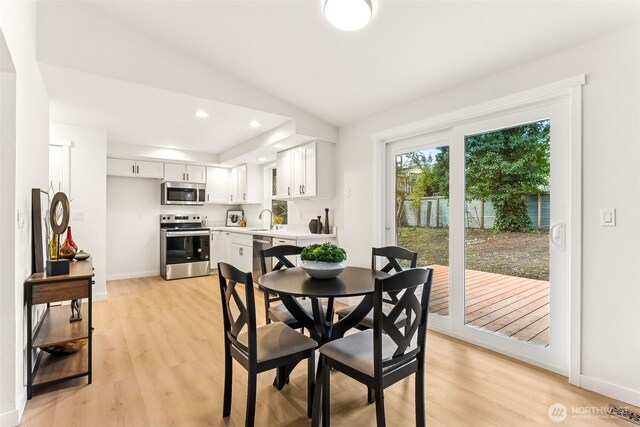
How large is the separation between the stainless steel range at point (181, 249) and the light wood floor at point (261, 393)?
2.52m

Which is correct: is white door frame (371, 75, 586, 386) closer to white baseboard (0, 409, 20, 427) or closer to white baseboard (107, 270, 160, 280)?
white baseboard (0, 409, 20, 427)

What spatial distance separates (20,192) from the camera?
1.91 metres

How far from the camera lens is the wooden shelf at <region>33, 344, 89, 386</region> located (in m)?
2.14

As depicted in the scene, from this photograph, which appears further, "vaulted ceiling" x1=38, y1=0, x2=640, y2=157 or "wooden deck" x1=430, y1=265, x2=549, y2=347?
"wooden deck" x1=430, y1=265, x2=549, y2=347

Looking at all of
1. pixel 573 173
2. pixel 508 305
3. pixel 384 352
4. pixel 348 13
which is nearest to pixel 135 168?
pixel 348 13

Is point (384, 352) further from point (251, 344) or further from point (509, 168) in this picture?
point (509, 168)

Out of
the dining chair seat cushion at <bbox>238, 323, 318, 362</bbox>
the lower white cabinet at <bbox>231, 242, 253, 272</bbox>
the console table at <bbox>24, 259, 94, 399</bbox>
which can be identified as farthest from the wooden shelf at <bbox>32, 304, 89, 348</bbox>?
the lower white cabinet at <bbox>231, 242, 253, 272</bbox>

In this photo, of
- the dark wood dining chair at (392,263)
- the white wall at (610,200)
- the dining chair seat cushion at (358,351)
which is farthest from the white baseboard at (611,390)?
the dining chair seat cushion at (358,351)

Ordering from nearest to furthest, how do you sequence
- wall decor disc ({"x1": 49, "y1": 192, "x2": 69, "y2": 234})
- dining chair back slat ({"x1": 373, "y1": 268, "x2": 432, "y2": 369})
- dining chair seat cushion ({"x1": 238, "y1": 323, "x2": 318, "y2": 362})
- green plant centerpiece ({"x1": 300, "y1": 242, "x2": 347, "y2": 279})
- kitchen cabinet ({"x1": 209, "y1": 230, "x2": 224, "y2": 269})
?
dining chair back slat ({"x1": 373, "y1": 268, "x2": 432, "y2": 369}), dining chair seat cushion ({"x1": 238, "y1": 323, "x2": 318, "y2": 362}), green plant centerpiece ({"x1": 300, "y1": 242, "x2": 347, "y2": 279}), wall decor disc ({"x1": 49, "y1": 192, "x2": 69, "y2": 234}), kitchen cabinet ({"x1": 209, "y1": 230, "x2": 224, "y2": 269})

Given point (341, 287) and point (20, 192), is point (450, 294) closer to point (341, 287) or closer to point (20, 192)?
point (341, 287)

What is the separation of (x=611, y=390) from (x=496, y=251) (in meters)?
1.15

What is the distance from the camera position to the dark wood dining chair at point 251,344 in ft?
5.15

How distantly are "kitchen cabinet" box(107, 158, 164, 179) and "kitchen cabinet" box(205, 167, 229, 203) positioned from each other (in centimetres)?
86

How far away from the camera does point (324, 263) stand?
79.0 inches
